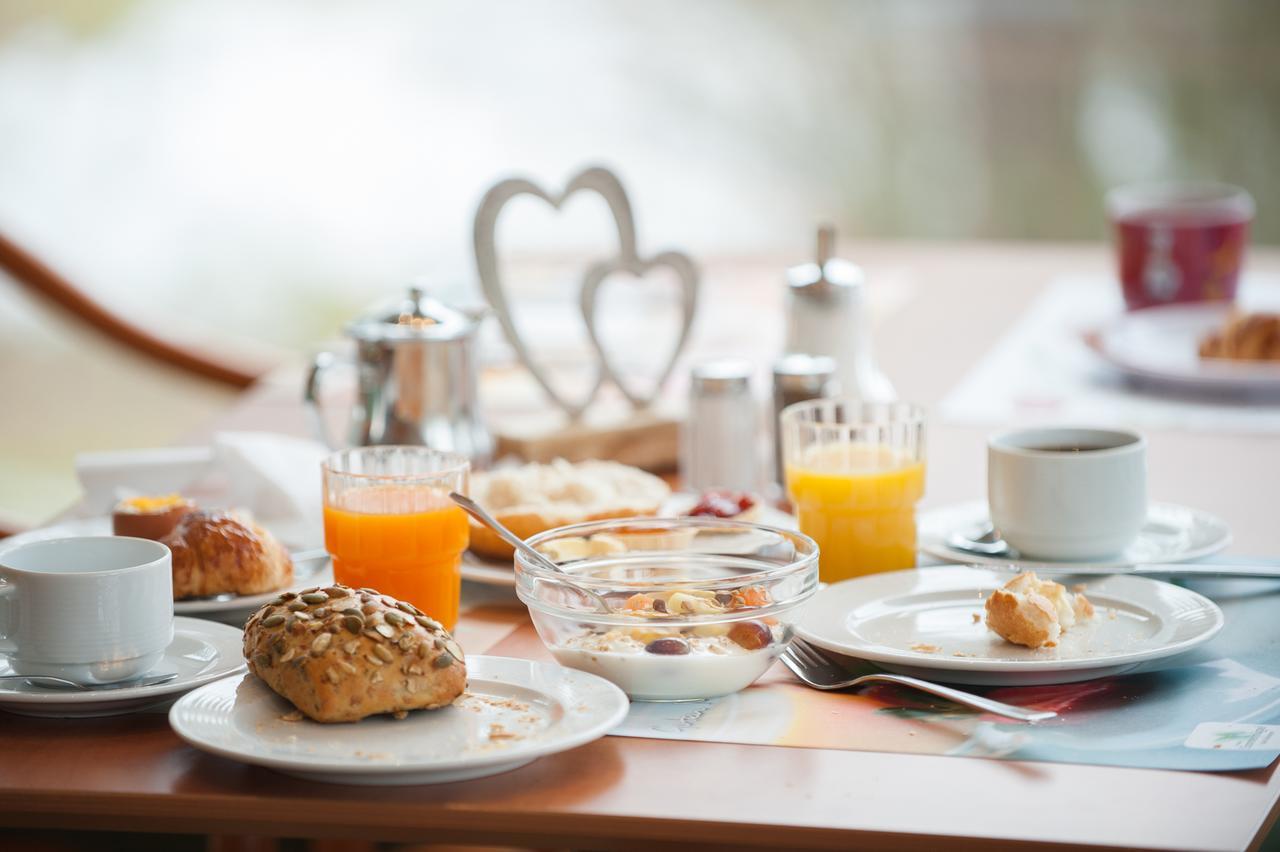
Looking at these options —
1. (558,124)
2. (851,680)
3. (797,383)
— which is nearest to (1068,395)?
(797,383)

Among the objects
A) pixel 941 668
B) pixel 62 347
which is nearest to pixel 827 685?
pixel 941 668

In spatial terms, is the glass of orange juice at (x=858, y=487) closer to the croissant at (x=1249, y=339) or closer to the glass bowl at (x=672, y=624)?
the glass bowl at (x=672, y=624)

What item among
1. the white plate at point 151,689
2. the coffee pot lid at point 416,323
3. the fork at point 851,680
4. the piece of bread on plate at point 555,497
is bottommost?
the fork at point 851,680

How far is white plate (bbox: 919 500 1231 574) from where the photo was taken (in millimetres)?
1214

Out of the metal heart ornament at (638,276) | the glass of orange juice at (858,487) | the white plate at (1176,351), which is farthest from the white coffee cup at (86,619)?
the white plate at (1176,351)

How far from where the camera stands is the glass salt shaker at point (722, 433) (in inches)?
62.0

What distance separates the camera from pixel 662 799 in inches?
33.4

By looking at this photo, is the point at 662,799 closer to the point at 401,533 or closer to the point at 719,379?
the point at 401,533

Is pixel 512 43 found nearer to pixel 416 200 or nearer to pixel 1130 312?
pixel 416 200

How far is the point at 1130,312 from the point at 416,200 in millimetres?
4509

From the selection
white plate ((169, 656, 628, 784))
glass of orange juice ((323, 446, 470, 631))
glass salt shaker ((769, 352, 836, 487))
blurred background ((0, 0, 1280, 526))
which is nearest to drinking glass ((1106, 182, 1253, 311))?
glass salt shaker ((769, 352, 836, 487))

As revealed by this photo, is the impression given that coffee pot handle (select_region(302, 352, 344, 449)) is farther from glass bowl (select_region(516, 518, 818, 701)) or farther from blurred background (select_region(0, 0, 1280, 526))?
blurred background (select_region(0, 0, 1280, 526))

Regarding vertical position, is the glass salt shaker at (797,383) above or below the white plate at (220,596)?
above

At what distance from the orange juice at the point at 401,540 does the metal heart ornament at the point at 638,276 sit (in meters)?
0.60
